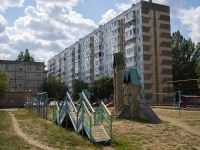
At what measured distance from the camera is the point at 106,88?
198 feet

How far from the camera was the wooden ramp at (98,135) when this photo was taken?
12047 mm

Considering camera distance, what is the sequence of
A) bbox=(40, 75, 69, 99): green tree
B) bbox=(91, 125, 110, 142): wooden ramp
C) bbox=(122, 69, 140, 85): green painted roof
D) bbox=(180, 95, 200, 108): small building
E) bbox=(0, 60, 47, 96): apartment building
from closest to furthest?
bbox=(91, 125, 110, 142): wooden ramp, bbox=(122, 69, 140, 85): green painted roof, bbox=(180, 95, 200, 108): small building, bbox=(40, 75, 69, 99): green tree, bbox=(0, 60, 47, 96): apartment building

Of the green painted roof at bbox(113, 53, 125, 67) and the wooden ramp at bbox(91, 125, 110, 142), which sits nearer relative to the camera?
the wooden ramp at bbox(91, 125, 110, 142)

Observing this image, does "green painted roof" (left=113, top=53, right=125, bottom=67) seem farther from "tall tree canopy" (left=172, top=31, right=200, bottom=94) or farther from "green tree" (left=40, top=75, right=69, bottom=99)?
"green tree" (left=40, top=75, right=69, bottom=99)

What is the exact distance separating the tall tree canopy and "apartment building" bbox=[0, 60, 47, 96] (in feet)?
121

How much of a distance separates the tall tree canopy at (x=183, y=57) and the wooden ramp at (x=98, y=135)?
54975mm

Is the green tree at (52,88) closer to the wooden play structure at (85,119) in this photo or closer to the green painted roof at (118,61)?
the green painted roof at (118,61)

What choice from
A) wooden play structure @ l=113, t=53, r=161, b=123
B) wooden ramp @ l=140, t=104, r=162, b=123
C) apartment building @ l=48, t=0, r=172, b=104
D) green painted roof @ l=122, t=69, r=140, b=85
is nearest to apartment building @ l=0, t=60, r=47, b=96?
apartment building @ l=48, t=0, r=172, b=104

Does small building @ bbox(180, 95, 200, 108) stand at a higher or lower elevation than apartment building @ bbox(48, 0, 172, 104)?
lower

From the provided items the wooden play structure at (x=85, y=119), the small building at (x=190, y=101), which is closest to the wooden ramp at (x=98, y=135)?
the wooden play structure at (x=85, y=119)

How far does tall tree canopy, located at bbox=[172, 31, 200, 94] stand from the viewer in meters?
64.6

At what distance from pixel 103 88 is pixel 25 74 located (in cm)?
2727

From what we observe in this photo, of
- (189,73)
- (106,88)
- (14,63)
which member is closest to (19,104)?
(106,88)

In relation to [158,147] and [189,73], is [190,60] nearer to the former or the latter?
[189,73]
